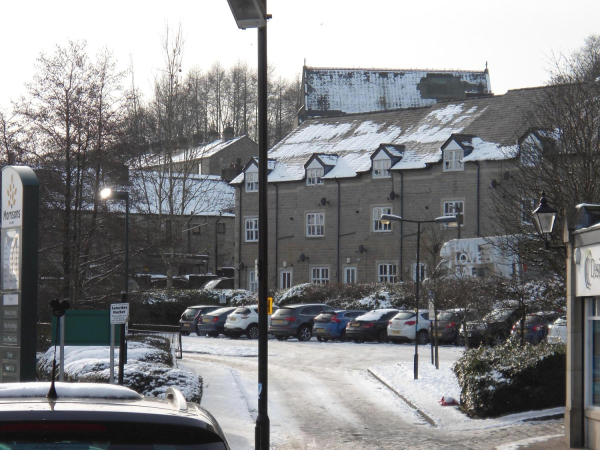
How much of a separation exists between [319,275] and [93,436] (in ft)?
172

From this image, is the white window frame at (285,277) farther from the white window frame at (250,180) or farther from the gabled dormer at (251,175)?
the white window frame at (250,180)

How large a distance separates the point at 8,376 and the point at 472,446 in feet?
24.4

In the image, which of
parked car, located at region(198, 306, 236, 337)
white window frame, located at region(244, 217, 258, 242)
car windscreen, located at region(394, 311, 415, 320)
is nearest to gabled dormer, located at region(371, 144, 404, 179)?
white window frame, located at region(244, 217, 258, 242)

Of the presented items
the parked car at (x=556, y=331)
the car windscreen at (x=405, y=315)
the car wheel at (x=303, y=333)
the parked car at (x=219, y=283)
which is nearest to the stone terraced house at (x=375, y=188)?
the parked car at (x=219, y=283)

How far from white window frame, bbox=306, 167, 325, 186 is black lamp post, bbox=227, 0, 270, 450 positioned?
43006 mm

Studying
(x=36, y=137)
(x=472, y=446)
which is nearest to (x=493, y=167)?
(x=36, y=137)

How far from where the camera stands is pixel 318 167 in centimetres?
5581

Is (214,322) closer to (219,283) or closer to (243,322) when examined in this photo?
(243,322)

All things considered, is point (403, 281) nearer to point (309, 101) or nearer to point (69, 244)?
point (69, 244)

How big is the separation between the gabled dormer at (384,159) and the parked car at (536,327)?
25.0m

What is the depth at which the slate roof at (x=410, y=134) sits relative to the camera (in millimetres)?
50875

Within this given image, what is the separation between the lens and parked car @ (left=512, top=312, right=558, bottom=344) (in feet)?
81.7

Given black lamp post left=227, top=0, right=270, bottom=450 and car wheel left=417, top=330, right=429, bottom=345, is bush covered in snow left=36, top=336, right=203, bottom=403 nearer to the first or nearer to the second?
black lamp post left=227, top=0, right=270, bottom=450

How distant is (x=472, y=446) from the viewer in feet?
46.8
